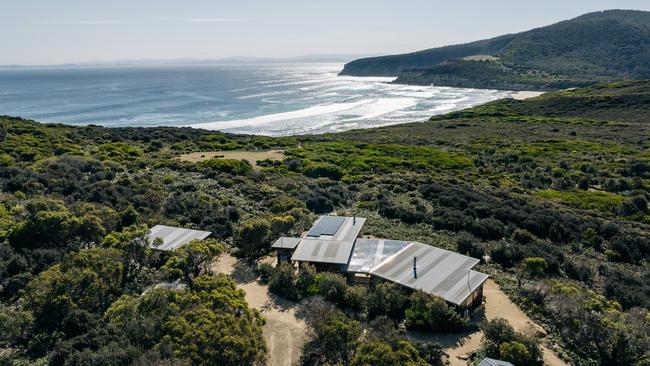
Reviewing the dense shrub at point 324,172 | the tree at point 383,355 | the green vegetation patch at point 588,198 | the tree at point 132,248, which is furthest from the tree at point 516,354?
the dense shrub at point 324,172

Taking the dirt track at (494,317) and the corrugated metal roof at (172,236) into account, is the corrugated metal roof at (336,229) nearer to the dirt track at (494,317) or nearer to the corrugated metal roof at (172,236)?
the corrugated metal roof at (172,236)

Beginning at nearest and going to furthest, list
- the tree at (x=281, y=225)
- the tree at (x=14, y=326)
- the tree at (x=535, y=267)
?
the tree at (x=14, y=326) < the tree at (x=535, y=267) < the tree at (x=281, y=225)

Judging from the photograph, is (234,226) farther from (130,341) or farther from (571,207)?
(571,207)

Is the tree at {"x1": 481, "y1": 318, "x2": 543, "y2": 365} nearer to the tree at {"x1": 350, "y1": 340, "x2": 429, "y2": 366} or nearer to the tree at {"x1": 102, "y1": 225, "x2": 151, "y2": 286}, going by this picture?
the tree at {"x1": 350, "y1": 340, "x2": 429, "y2": 366}

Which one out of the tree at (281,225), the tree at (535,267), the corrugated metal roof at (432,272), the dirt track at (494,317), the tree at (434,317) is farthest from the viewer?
the tree at (281,225)

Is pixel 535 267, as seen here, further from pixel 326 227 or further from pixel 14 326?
pixel 14 326

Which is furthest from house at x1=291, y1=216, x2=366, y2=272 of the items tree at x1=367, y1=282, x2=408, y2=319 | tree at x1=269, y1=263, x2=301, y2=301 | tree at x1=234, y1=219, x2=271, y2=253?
tree at x1=367, y1=282, x2=408, y2=319
